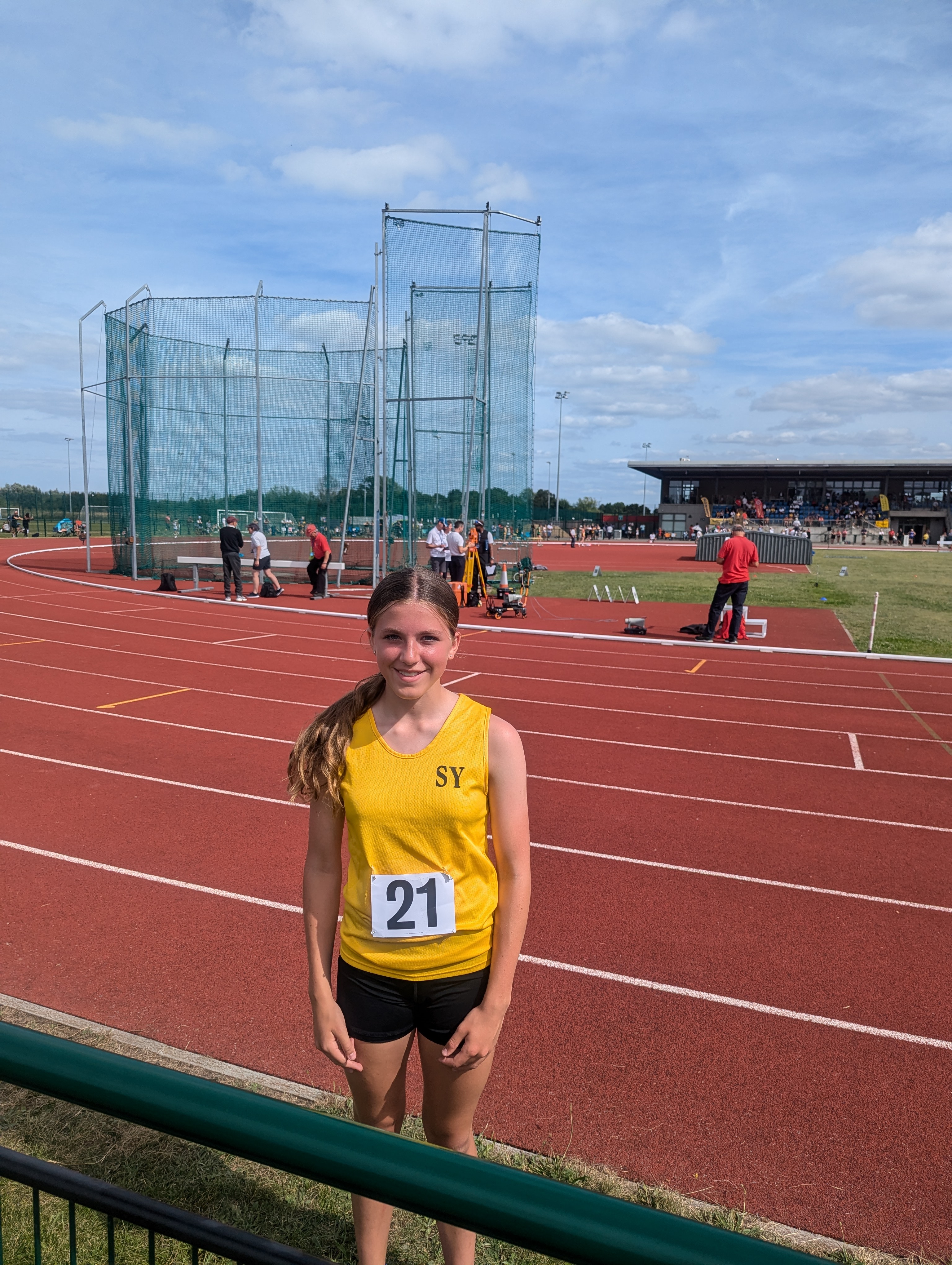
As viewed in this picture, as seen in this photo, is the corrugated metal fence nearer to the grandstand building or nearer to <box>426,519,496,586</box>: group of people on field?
<box>426,519,496,586</box>: group of people on field

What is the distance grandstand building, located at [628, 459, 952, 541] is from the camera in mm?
78750

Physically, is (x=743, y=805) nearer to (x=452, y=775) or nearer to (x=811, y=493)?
(x=452, y=775)

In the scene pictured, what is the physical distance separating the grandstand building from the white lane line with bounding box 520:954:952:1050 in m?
74.6

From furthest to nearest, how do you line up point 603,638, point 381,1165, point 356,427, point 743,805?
point 356,427 < point 603,638 < point 743,805 < point 381,1165

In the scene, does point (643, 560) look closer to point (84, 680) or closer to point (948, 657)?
point (948, 657)

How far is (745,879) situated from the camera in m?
5.61

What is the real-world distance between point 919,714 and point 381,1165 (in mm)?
10394

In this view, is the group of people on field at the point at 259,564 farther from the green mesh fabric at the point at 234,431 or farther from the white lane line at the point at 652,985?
the white lane line at the point at 652,985

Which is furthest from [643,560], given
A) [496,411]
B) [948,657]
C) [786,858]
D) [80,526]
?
[786,858]

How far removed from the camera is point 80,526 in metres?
51.8

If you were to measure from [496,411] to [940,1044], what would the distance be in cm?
2148

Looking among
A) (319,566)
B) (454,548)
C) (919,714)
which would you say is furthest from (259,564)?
(919,714)

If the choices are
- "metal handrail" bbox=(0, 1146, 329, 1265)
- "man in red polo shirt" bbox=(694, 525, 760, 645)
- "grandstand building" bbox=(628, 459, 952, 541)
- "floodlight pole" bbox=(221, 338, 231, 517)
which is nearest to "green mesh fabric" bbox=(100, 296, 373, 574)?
"floodlight pole" bbox=(221, 338, 231, 517)

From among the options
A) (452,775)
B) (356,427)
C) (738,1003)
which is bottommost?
(738,1003)
